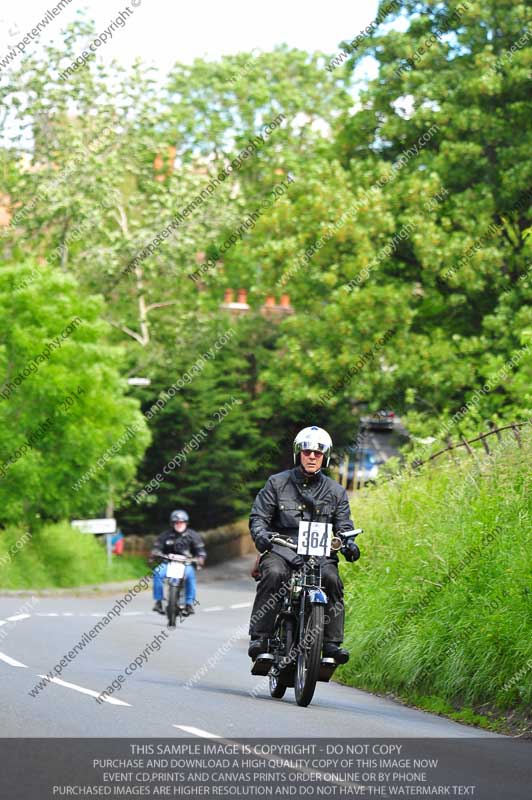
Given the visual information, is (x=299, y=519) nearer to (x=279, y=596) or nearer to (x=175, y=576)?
(x=279, y=596)

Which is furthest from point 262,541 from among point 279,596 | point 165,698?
point 165,698

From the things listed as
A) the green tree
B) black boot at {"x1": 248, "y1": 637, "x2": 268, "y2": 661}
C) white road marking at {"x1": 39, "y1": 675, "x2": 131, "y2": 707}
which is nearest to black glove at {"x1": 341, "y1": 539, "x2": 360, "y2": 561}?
black boot at {"x1": 248, "y1": 637, "x2": 268, "y2": 661}

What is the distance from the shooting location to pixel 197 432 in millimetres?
52562

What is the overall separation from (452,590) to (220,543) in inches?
1635

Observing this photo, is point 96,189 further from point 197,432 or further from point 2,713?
point 2,713

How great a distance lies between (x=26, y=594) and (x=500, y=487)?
25.1m

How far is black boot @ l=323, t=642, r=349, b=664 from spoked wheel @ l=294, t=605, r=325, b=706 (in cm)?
19

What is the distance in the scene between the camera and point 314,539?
12.2 m

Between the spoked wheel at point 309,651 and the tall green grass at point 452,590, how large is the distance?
1569 millimetres

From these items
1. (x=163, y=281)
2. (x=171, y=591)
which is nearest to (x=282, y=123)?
(x=163, y=281)

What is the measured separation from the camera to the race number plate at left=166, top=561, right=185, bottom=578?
2464 cm

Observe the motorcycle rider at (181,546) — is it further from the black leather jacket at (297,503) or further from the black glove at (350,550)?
the black glove at (350,550)

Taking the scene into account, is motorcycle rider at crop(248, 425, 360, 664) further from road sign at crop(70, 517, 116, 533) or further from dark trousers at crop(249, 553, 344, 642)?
road sign at crop(70, 517, 116, 533)

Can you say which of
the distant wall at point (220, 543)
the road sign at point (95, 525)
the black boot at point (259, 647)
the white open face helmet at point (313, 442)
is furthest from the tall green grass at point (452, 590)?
the distant wall at point (220, 543)
